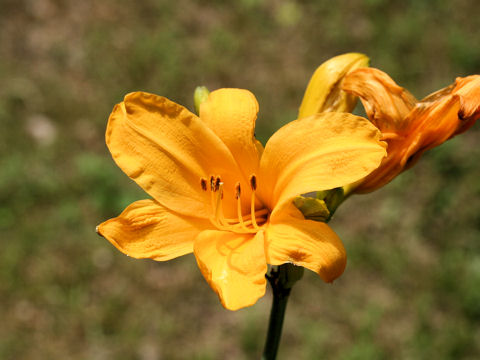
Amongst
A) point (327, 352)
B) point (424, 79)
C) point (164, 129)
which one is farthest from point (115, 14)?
point (164, 129)

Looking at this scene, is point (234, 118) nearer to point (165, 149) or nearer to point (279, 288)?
point (165, 149)

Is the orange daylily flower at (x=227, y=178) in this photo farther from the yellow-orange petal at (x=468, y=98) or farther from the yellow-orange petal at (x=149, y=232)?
the yellow-orange petal at (x=468, y=98)

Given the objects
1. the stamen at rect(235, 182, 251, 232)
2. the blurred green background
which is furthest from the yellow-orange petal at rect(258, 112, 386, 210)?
the blurred green background

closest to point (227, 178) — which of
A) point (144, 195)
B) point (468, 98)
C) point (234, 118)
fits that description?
point (234, 118)

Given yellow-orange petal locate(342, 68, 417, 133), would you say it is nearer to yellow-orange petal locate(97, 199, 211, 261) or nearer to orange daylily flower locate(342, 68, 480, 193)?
orange daylily flower locate(342, 68, 480, 193)

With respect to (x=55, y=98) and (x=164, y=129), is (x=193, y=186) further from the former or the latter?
(x=55, y=98)

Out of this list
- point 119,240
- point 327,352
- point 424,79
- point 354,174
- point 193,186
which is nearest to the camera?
point 354,174

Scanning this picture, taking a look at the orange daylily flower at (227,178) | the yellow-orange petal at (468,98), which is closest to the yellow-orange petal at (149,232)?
the orange daylily flower at (227,178)
